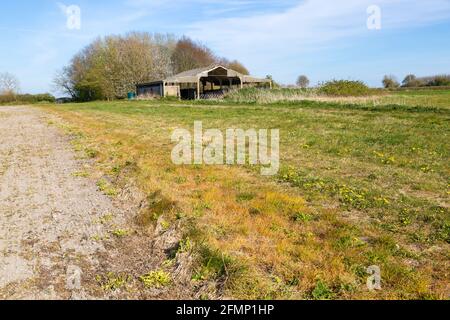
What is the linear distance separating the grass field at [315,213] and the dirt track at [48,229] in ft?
2.44

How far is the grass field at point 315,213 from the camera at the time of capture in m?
4.01

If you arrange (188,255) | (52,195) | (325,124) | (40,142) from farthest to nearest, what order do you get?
1. (325,124)
2. (40,142)
3. (52,195)
4. (188,255)

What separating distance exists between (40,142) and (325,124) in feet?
34.9

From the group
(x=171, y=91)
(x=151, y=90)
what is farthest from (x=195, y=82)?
(x=151, y=90)

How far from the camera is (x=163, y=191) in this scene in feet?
23.0

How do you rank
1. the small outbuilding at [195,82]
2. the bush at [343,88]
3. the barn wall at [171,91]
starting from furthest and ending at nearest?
1. the barn wall at [171,91]
2. the small outbuilding at [195,82]
3. the bush at [343,88]

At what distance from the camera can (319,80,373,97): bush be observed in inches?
1284

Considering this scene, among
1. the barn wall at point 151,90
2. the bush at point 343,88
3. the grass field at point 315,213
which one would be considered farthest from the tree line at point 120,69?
the grass field at point 315,213

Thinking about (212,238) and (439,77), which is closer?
(212,238)

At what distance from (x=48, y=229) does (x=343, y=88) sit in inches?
1232

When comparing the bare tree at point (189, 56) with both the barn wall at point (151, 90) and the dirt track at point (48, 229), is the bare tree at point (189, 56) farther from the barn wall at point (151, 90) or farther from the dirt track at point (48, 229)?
the dirt track at point (48, 229)
